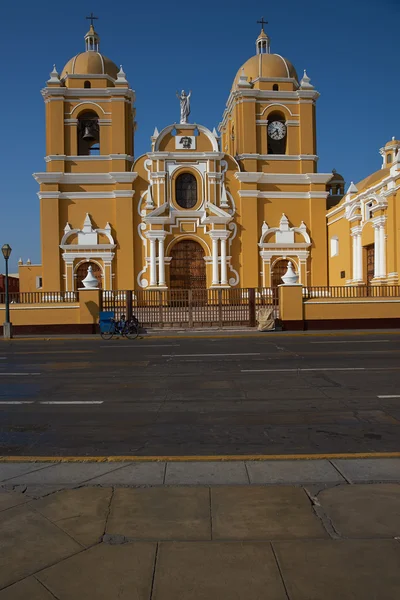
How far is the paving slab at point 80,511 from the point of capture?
12.6 ft

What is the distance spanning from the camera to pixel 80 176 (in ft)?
113

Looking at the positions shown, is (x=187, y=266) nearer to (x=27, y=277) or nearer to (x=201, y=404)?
(x=27, y=277)

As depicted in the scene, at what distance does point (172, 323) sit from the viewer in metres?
24.8

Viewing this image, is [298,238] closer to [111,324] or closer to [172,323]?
[172,323]

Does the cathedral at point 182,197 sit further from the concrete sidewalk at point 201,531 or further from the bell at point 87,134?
the concrete sidewalk at point 201,531

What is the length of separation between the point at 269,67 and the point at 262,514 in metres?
37.5

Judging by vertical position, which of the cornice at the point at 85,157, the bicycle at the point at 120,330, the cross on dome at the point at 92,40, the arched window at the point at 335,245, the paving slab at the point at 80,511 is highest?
the cross on dome at the point at 92,40

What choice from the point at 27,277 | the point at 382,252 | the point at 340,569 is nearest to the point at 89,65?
the point at 27,277

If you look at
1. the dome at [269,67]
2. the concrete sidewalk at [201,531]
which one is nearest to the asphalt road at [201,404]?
the concrete sidewalk at [201,531]

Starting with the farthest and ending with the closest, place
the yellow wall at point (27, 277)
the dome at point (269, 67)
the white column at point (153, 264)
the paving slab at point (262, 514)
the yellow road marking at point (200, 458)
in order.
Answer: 1. the yellow wall at point (27, 277)
2. the dome at point (269, 67)
3. the white column at point (153, 264)
4. the yellow road marking at point (200, 458)
5. the paving slab at point (262, 514)

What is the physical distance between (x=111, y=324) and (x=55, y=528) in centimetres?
1848

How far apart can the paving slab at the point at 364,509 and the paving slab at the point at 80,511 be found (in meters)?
1.74

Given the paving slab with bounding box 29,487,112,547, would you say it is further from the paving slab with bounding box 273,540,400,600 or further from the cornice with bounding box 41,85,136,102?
the cornice with bounding box 41,85,136,102

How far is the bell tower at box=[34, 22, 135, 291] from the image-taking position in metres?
34.3
